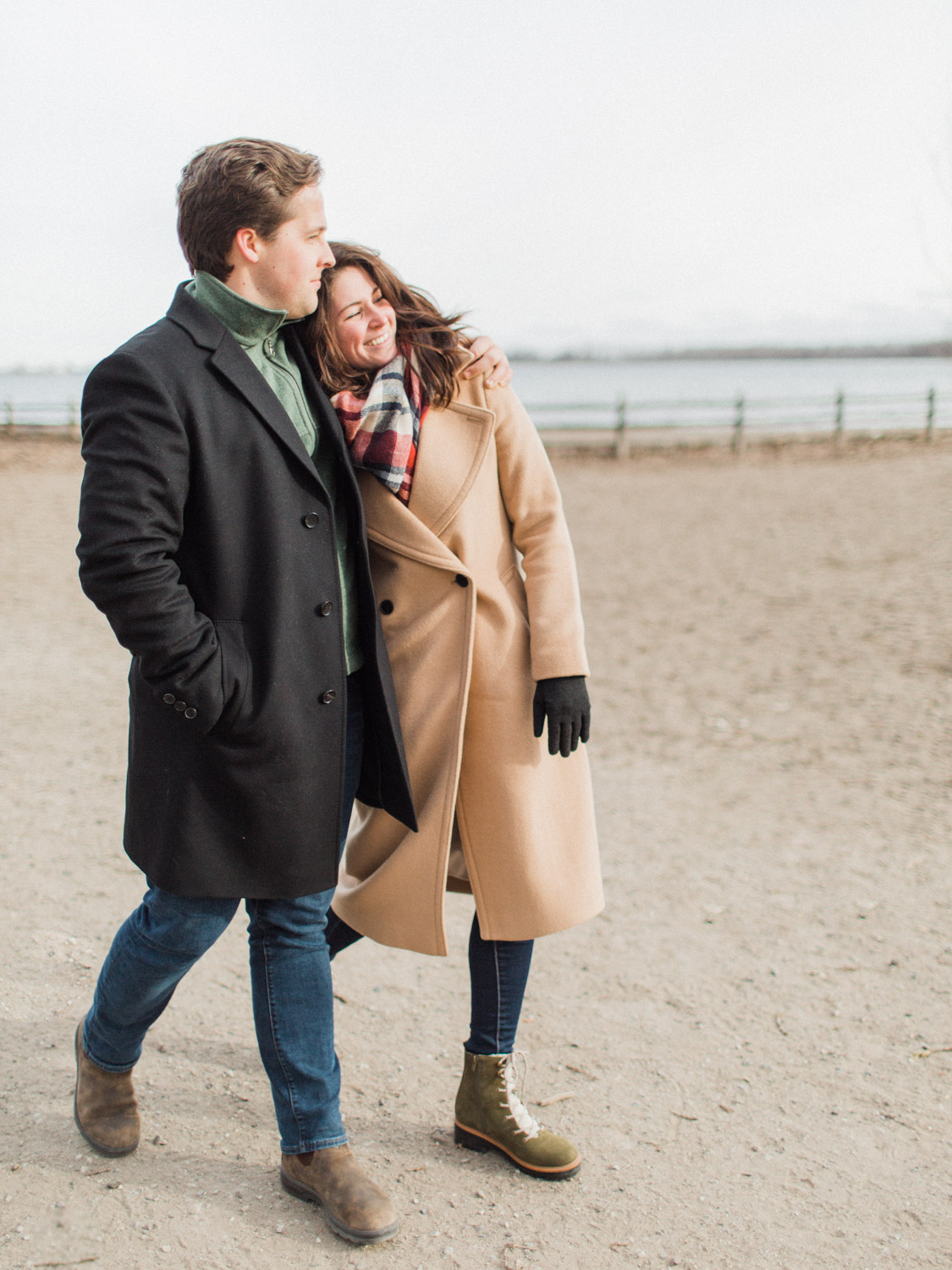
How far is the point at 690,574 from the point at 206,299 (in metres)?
7.71

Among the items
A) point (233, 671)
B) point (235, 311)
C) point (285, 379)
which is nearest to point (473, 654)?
point (233, 671)

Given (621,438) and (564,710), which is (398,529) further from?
(621,438)

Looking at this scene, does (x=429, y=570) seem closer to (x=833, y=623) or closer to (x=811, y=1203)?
(x=811, y=1203)

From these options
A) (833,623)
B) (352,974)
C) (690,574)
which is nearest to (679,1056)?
(352,974)

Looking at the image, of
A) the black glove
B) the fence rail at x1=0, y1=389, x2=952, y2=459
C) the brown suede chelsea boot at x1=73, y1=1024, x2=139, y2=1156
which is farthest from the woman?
the fence rail at x1=0, y1=389, x2=952, y2=459

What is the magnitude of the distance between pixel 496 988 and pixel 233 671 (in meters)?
0.89

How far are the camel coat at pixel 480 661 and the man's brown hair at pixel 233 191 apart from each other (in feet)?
1.59

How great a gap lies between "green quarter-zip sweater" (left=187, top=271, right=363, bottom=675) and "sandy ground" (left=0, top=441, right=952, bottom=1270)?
1.05m

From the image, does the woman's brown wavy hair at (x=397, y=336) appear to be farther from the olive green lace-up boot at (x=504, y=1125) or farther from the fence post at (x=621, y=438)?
the fence post at (x=621, y=438)

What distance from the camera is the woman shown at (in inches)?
83.1

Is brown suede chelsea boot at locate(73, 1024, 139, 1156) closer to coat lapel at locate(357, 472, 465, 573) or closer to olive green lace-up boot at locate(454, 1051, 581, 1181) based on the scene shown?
olive green lace-up boot at locate(454, 1051, 581, 1181)

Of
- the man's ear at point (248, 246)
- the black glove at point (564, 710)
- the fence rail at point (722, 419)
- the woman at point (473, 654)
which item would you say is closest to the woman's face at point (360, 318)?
the woman at point (473, 654)

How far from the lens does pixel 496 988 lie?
2256mm

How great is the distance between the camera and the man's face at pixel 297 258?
190 cm
